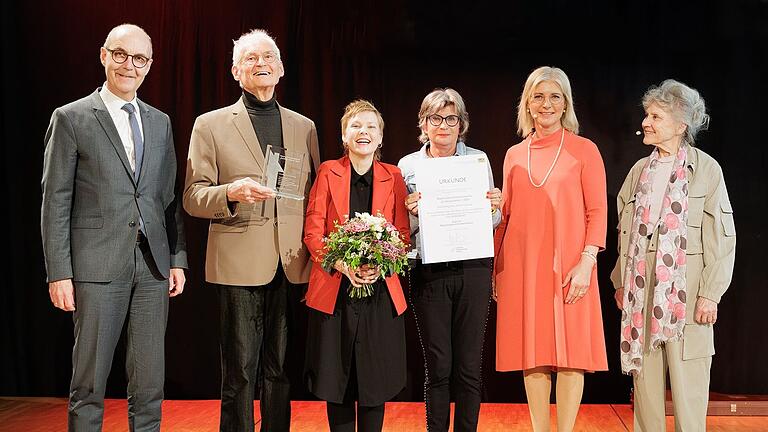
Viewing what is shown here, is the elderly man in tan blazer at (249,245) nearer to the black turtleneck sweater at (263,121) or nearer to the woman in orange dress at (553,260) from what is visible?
the black turtleneck sweater at (263,121)

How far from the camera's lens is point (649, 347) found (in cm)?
350

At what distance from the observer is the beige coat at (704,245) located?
3.49m

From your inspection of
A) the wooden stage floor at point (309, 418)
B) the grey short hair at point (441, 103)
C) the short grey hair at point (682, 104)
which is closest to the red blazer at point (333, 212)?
the grey short hair at point (441, 103)

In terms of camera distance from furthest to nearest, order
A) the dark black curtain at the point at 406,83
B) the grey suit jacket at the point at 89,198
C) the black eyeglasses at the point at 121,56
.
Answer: the dark black curtain at the point at 406,83
the black eyeglasses at the point at 121,56
the grey suit jacket at the point at 89,198

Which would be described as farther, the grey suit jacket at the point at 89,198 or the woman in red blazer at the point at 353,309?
the woman in red blazer at the point at 353,309

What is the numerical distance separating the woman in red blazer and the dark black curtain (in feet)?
5.87

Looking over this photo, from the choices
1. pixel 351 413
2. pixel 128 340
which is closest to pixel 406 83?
pixel 351 413

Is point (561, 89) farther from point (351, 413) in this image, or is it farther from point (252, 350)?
point (252, 350)

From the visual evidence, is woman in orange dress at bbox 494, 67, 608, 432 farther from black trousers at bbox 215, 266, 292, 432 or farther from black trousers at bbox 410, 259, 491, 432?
black trousers at bbox 215, 266, 292, 432

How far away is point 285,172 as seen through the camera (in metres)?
3.31

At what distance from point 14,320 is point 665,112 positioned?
15.3 ft

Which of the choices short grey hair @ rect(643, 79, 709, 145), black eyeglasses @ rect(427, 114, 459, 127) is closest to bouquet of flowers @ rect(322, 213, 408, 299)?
black eyeglasses @ rect(427, 114, 459, 127)

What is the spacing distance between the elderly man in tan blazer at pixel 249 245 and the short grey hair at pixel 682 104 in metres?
1.79

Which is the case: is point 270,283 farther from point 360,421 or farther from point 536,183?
point 536,183
